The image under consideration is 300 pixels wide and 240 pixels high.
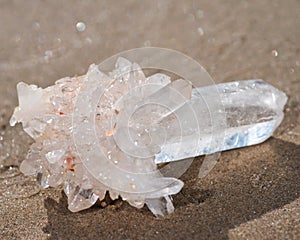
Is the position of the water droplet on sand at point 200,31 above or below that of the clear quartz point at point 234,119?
below

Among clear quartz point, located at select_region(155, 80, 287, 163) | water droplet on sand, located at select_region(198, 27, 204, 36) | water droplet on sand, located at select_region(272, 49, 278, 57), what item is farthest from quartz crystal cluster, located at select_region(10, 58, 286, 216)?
water droplet on sand, located at select_region(198, 27, 204, 36)

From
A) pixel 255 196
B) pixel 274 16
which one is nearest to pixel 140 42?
pixel 274 16

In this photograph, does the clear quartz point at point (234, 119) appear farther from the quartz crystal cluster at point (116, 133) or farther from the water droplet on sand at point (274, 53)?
the water droplet on sand at point (274, 53)

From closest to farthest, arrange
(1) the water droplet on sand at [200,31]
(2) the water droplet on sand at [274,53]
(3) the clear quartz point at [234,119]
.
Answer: (3) the clear quartz point at [234,119], (2) the water droplet on sand at [274,53], (1) the water droplet on sand at [200,31]

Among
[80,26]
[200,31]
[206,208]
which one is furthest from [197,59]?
[206,208]

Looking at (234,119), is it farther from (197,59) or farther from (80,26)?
(80,26)

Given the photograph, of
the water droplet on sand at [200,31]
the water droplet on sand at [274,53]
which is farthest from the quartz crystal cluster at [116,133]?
the water droplet on sand at [200,31]
